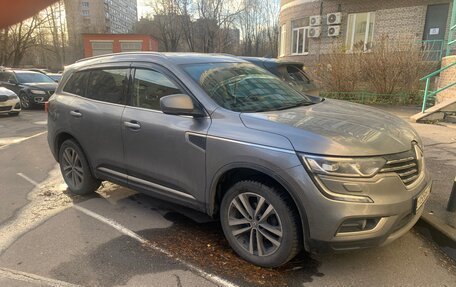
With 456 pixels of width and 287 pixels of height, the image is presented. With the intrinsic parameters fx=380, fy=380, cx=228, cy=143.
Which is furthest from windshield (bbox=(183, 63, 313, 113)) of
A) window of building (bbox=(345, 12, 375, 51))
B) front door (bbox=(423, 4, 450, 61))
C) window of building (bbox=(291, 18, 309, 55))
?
window of building (bbox=(291, 18, 309, 55))

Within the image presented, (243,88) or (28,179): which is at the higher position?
(243,88)

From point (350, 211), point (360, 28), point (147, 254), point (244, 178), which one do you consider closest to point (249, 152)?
point (244, 178)

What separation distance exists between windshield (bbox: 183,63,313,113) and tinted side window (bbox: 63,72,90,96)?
5.68 ft

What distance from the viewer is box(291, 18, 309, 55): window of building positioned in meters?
24.5

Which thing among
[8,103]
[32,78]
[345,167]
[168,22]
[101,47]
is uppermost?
[168,22]

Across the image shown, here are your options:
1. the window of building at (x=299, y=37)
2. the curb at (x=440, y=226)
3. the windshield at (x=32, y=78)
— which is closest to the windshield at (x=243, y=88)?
the curb at (x=440, y=226)

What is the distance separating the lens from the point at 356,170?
281 cm

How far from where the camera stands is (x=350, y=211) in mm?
2779

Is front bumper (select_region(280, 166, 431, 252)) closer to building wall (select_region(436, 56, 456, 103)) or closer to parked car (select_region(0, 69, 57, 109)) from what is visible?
A: building wall (select_region(436, 56, 456, 103))

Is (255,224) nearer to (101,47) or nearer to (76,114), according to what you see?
(76,114)

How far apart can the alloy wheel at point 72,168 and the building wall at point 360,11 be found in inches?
507

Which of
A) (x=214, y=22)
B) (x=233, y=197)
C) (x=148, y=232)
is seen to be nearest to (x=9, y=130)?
(x=148, y=232)

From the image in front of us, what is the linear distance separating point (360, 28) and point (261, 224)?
20472 millimetres

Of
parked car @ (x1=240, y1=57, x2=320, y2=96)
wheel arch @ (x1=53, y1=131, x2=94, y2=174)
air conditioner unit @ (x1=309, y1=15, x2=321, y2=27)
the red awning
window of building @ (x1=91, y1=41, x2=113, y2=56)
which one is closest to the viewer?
the red awning
